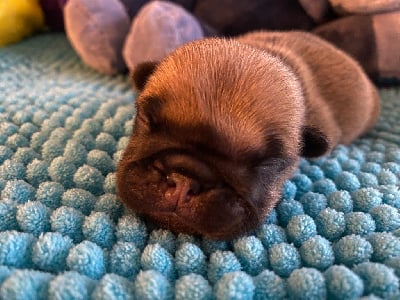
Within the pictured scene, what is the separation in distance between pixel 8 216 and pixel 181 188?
319 millimetres

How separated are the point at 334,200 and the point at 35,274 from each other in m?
0.63

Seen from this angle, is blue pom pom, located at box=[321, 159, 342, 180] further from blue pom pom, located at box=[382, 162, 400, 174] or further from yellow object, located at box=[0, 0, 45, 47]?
yellow object, located at box=[0, 0, 45, 47]

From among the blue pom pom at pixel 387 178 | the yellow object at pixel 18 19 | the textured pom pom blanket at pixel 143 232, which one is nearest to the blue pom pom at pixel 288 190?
the textured pom pom blanket at pixel 143 232

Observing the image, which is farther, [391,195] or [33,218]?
[391,195]

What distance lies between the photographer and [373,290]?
2.51ft

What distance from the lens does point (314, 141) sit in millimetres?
1151

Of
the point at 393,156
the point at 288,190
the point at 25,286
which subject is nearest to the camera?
the point at 25,286

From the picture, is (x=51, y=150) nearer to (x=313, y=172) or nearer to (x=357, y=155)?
(x=313, y=172)

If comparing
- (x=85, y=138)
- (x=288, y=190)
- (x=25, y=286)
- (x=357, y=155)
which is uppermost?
(x=25, y=286)

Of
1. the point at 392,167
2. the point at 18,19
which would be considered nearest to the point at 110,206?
the point at 392,167

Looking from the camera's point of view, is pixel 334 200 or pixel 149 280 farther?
pixel 334 200

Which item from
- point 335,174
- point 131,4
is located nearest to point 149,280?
point 335,174

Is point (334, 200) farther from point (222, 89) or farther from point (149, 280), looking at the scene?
point (149, 280)

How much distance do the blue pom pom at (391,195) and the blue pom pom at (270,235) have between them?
0.88 feet
